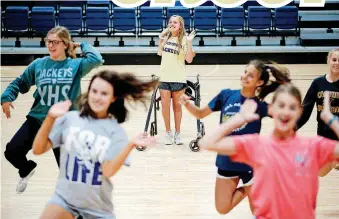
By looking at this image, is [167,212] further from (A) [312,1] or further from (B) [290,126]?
(A) [312,1]

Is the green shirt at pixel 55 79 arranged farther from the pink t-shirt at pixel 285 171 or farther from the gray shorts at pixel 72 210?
the pink t-shirt at pixel 285 171

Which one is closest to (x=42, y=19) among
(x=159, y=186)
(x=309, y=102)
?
(x=159, y=186)

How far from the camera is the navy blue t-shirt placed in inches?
172

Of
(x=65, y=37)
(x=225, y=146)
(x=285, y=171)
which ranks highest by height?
(x=65, y=37)

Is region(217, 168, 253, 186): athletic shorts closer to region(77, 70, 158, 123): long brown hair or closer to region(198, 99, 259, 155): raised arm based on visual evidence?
region(77, 70, 158, 123): long brown hair

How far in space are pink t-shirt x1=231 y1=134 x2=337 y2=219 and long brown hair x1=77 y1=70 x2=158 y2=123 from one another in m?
0.83

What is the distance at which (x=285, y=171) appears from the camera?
3.15m

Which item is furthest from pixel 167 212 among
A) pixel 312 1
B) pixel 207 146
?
pixel 312 1

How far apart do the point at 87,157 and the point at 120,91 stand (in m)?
0.46

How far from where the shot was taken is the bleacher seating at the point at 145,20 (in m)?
17.2

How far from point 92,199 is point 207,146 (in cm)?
78

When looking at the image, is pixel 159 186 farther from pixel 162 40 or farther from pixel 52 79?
pixel 162 40

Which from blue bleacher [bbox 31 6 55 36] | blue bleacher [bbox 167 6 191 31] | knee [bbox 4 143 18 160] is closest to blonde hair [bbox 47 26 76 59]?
knee [bbox 4 143 18 160]

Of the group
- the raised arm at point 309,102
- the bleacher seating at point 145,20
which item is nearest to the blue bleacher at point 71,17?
the bleacher seating at point 145,20
